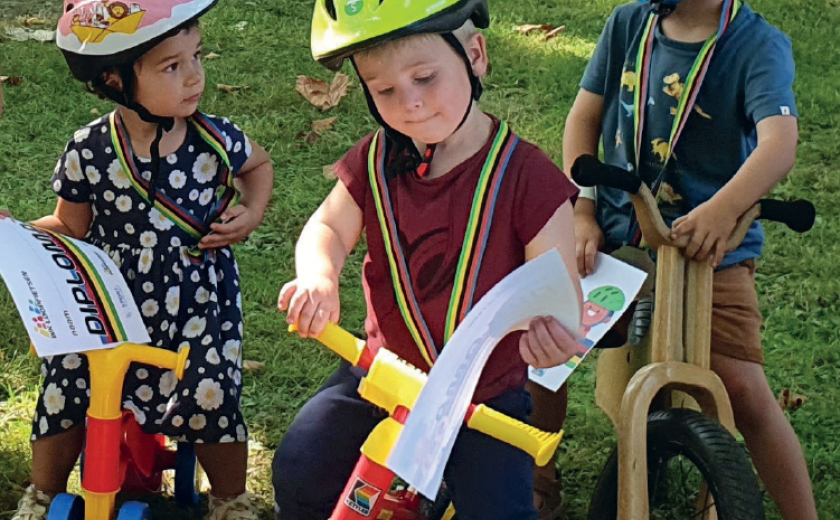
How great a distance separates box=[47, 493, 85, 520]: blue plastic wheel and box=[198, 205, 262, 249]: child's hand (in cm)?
68

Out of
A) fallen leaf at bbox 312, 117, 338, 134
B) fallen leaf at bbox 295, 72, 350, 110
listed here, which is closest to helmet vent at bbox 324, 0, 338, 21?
fallen leaf at bbox 312, 117, 338, 134

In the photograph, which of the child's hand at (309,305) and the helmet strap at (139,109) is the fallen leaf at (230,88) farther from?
the child's hand at (309,305)

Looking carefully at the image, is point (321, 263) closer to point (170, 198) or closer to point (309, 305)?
point (309, 305)

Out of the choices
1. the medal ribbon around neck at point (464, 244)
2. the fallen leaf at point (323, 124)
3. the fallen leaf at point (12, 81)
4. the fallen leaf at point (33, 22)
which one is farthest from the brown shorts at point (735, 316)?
the fallen leaf at point (33, 22)

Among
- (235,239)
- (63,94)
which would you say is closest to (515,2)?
(63,94)

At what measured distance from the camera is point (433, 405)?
1.64 m

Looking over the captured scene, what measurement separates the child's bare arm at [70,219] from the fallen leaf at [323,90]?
2.92 metres

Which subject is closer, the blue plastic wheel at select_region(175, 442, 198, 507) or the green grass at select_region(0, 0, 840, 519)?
the blue plastic wheel at select_region(175, 442, 198, 507)

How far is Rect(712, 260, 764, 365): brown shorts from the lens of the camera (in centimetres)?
276

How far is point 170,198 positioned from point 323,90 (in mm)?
3113

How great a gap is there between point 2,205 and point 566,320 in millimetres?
3471

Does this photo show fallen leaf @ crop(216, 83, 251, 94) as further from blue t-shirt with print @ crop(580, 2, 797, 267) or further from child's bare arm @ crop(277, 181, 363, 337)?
child's bare arm @ crop(277, 181, 363, 337)

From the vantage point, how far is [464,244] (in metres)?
2.20

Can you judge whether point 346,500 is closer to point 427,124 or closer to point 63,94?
point 427,124
